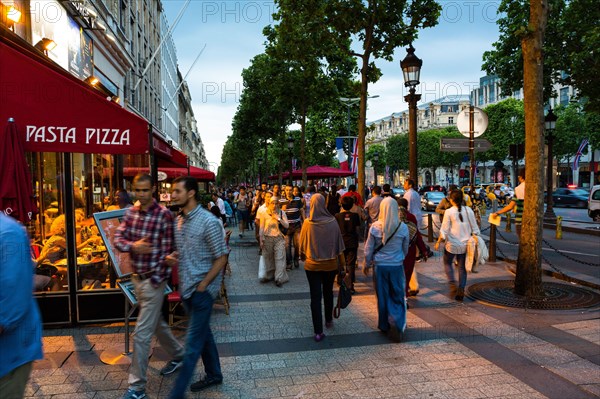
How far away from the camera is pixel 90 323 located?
6.00 m

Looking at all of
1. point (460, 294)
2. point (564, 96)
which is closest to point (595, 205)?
point (460, 294)

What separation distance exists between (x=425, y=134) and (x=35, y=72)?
81008 mm

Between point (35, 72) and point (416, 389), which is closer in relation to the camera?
point (416, 389)

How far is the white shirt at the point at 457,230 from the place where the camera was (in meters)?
7.05

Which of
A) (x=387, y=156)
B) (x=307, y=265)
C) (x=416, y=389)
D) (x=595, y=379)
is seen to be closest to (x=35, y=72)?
(x=307, y=265)

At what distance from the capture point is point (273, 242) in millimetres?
8891

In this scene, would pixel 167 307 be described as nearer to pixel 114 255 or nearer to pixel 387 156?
pixel 114 255

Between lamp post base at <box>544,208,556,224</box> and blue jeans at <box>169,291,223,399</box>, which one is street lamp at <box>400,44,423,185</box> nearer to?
blue jeans at <box>169,291,223,399</box>

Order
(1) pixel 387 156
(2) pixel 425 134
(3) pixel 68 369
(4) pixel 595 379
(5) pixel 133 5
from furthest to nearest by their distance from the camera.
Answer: (1) pixel 387 156, (2) pixel 425 134, (5) pixel 133 5, (3) pixel 68 369, (4) pixel 595 379

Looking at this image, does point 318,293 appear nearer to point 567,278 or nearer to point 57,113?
point 57,113

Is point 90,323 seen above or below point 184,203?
below

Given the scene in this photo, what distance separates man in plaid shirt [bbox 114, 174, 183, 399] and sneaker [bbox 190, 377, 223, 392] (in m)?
0.42

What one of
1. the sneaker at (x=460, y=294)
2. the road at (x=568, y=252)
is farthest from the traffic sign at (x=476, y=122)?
the sneaker at (x=460, y=294)

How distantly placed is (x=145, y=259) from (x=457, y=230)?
16.3 ft
